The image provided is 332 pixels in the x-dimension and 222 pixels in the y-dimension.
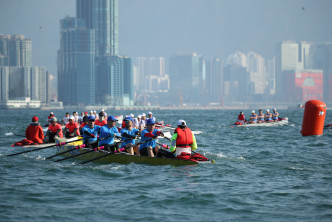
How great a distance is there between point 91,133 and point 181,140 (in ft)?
15.7

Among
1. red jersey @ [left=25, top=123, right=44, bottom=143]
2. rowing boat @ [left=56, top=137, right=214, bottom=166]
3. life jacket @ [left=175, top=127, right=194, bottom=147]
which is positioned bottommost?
rowing boat @ [left=56, top=137, right=214, bottom=166]

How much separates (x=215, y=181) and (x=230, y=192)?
172cm

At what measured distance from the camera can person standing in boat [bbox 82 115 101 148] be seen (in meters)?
22.6

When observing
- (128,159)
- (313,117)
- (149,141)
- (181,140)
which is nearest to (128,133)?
(149,141)

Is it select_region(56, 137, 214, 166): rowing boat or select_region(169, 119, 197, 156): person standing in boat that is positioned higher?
select_region(169, 119, 197, 156): person standing in boat

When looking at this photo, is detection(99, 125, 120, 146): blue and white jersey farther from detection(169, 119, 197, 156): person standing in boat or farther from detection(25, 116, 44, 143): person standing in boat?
detection(25, 116, 44, 143): person standing in boat

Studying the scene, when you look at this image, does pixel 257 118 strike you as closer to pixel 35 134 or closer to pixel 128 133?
pixel 35 134

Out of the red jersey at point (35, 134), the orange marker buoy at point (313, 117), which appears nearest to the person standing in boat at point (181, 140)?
the red jersey at point (35, 134)

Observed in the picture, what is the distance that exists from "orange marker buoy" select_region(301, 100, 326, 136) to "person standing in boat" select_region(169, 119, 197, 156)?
58.7 feet

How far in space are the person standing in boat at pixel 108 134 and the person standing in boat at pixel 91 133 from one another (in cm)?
66

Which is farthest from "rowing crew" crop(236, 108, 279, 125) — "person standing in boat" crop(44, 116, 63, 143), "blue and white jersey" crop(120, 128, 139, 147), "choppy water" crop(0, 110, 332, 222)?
"blue and white jersey" crop(120, 128, 139, 147)

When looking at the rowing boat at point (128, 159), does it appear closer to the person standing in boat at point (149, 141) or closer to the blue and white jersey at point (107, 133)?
the person standing in boat at point (149, 141)

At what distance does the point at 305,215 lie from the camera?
1380 cm

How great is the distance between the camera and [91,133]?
22734 millimetres
